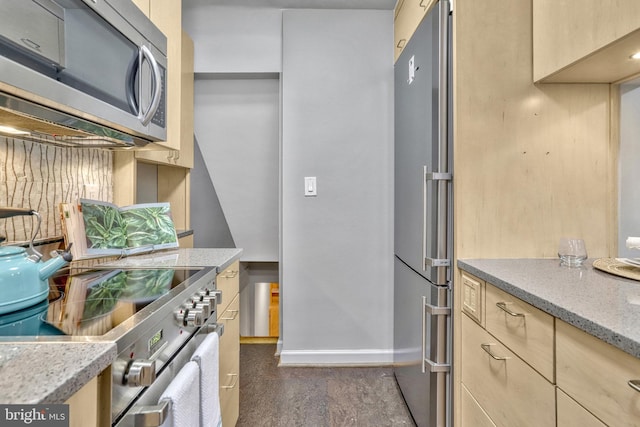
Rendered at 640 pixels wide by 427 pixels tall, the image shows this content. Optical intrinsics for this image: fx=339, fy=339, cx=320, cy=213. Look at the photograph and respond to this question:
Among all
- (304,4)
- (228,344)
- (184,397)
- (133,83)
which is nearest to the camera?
(184,397)

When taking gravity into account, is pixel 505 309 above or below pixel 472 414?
above

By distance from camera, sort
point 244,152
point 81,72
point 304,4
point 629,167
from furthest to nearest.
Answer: point 244,152 < point 304,4 < point 629,167 < point 81,72

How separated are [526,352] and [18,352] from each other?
118cm

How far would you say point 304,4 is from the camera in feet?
7.61

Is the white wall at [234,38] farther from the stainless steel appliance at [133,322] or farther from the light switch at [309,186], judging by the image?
the stainless steel appliance at [133,322]

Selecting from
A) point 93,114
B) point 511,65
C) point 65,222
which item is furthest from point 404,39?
point 65,222

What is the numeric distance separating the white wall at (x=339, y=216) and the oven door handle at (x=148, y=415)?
1626mm

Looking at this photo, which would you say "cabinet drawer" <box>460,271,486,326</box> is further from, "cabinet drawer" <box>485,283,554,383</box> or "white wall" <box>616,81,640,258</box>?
"white wall" <box>616,81,640,258</box>

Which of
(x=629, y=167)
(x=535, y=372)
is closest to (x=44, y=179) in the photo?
(x=535, y=372)

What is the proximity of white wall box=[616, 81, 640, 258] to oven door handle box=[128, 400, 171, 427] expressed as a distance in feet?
5.58

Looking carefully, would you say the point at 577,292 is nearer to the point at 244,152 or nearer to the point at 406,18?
the point at 406,18

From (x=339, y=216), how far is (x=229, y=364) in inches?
48.0

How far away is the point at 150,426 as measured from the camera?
0.73 meters

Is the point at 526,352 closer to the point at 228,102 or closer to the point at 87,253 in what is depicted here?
the point at 87,253
